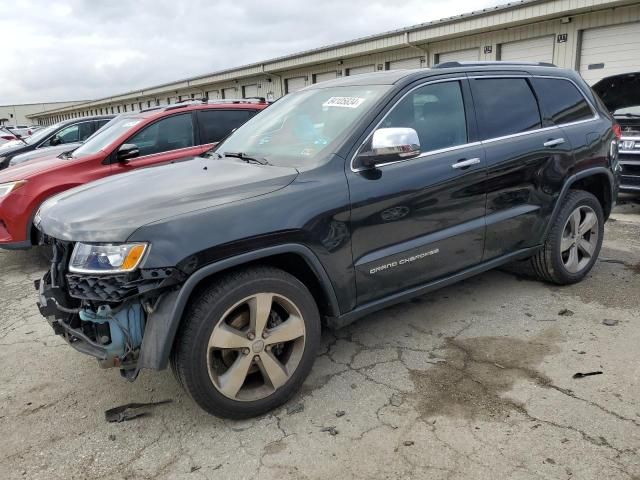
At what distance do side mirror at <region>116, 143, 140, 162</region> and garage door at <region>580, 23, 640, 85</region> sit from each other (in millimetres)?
10993

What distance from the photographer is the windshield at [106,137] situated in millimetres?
6066

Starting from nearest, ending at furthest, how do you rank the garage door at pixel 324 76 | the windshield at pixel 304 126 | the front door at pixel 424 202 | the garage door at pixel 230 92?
1. the front door at pixel 424 202
2. the windshield at pixel 304 126
3. the garage door at pixel 324 76
4. the garage door at pixel 230 92

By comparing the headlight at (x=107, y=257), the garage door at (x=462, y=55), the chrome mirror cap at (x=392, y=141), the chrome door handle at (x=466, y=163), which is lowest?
the headlight at (x=107, y=257)

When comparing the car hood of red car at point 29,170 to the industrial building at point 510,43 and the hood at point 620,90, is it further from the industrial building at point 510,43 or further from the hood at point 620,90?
the hood at point 620,90

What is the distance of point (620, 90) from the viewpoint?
7309 millimetres

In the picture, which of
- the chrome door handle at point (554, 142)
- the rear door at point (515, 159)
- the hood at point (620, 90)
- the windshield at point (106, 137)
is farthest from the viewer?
the hood at point (620, 90)

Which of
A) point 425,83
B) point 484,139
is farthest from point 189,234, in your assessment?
point 484,139

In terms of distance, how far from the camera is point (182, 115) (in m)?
6.39

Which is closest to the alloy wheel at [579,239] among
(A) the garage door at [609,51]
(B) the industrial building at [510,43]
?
(B) the industrial building at [510,43]

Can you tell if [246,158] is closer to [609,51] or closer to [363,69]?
[609,51]

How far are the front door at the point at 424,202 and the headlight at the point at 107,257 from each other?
1.17 meters

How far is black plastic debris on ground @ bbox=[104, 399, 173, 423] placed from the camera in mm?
2754

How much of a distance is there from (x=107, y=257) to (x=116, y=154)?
396cm

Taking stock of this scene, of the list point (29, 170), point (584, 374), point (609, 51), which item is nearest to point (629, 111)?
point (609, 51)
